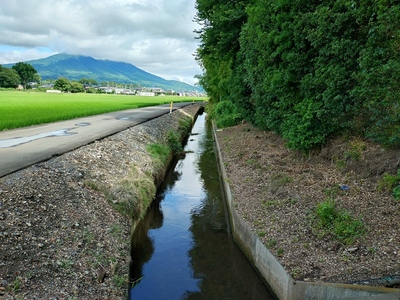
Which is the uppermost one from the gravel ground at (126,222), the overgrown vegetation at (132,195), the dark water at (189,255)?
the gravel ground at (126,222)

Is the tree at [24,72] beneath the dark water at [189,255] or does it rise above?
above

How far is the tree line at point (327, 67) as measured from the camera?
5.88m

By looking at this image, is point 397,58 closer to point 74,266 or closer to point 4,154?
point 74,266

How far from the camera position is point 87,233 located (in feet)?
19.9

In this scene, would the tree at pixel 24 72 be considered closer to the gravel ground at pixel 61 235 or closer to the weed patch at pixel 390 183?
the gravel ground at pixel 61 235

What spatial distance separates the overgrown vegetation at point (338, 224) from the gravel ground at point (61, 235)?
3.88 m

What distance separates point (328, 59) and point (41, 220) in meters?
7.29

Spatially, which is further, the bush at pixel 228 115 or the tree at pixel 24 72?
the tree at pixel 24 72

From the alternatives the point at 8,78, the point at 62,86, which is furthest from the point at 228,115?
the point at 8,78

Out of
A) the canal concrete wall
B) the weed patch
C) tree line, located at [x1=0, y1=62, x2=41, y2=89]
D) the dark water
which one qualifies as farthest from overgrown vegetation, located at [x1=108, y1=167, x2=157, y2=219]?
tree line, located at [x1=0, y1=62, x2=41, y2=89]

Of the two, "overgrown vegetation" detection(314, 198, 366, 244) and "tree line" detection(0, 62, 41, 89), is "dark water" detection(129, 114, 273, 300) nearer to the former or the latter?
"overgrown vegetation" detection(314, 198, 366, 244)

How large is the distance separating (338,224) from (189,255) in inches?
133

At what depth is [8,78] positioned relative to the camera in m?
107

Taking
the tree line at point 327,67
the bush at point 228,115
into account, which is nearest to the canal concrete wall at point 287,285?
the tree line at point 327,67
